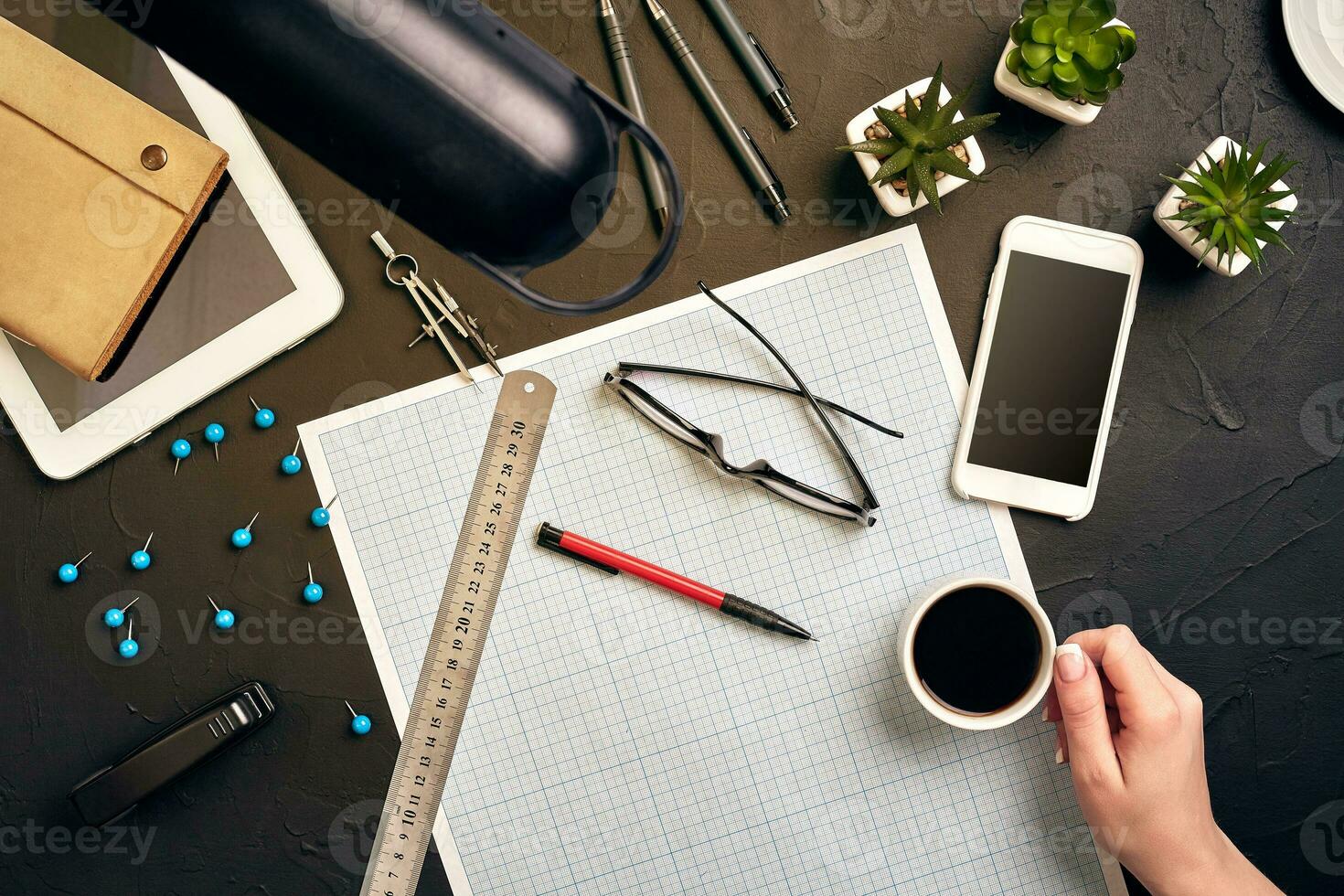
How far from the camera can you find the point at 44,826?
1157 mm

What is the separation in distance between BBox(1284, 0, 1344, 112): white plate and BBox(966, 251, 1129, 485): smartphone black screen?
1.11ft

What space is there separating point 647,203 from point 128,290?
626 mm

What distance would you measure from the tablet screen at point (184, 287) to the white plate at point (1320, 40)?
1291 mm

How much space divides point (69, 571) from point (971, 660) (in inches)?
44.6

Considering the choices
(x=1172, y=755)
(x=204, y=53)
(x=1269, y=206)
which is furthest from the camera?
(x=1269, y=206)

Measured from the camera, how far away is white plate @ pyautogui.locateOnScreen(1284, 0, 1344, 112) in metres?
1.10

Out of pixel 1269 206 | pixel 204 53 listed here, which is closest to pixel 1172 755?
pixel 1269 206

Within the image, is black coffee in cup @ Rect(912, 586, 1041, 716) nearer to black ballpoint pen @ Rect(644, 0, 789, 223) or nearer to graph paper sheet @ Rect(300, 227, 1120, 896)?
graph paper sheet @ Rect(300, 227, 1120, 896)

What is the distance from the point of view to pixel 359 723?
1.14 m

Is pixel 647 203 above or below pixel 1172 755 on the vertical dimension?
above

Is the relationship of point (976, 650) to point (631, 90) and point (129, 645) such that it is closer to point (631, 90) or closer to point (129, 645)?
point (631, 90)

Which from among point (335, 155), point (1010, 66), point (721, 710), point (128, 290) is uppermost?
point (335, 155)

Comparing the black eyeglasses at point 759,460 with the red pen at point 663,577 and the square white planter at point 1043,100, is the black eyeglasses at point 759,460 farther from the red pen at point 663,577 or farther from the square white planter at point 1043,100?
the square white planter at point 1043,100

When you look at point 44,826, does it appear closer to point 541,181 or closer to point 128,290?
point 128,290
